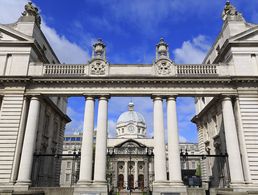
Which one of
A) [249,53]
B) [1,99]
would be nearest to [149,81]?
[249,53]

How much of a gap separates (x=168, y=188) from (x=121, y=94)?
35.2 feet

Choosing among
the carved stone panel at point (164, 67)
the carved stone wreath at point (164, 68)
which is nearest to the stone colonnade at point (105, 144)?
the carved stone panel at point (164, 67)

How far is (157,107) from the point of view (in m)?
26.4

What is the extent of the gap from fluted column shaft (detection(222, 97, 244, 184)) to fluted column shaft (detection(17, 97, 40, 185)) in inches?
785

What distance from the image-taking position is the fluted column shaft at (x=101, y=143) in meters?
24.1

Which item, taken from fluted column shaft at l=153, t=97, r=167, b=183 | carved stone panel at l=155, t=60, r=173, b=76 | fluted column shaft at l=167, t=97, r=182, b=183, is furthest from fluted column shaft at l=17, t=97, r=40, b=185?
fluted column shaft at l=167, t=97, r=182, b=183

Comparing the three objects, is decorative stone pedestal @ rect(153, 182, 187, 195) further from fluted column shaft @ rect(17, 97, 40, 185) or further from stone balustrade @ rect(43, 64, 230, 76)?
fluted column shaft @ rect(17, 97, 40, 185)

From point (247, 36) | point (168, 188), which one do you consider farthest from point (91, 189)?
point (247, 36)

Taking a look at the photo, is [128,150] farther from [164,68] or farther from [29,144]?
[29,144]

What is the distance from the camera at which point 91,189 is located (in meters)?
23.3

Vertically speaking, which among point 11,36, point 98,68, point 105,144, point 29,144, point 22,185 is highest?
point 11,36

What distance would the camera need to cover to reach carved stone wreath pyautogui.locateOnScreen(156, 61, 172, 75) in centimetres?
2755

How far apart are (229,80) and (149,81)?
8631 mm

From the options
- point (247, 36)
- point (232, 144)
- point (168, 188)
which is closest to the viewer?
point (168, 188)
